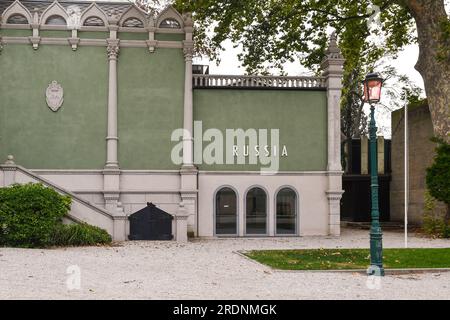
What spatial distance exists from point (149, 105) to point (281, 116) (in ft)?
18.2

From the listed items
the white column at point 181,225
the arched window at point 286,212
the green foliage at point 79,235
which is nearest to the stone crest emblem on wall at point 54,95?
the green foliage at point 79,235

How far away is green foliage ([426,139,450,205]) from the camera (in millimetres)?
26188

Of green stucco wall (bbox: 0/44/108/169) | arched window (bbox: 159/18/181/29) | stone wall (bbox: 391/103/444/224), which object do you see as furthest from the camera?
stone wall (bbox: 391/103/444/224)

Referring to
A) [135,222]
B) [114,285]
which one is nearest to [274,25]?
[135,222]

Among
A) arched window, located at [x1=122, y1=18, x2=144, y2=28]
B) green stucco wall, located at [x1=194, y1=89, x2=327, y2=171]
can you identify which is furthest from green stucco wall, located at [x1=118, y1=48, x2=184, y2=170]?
green stucco wall, located at [x1=194, y1=89, x2=327, y2=171]

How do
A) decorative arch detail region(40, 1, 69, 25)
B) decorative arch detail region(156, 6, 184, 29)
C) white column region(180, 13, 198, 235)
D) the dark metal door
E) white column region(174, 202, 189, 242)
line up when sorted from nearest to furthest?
white column region(174, 202, 189, 242) < the dark metal door < white column region(180, 13, 198, 235) < decorative arch detail region(40, 1, 69, 25) < decorative arch detail region(156, 6, 184, 29)

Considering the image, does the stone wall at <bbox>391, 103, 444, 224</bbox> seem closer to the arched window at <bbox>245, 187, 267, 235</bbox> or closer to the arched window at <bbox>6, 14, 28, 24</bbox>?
the arched window at <bbox>245, 187, 267, 235</bbox>

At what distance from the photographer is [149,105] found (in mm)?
25594

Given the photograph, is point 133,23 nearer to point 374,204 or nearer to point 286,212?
point 286,212

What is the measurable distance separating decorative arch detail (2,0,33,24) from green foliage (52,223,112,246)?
370 inches

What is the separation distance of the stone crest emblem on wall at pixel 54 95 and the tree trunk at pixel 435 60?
15.0 m

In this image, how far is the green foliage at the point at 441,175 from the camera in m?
26.2

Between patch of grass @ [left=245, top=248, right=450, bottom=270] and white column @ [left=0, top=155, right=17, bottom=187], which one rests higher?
white column @ [left=0, top=155, right=17, bottom=187]

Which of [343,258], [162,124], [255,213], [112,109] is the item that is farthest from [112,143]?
[343,258]
